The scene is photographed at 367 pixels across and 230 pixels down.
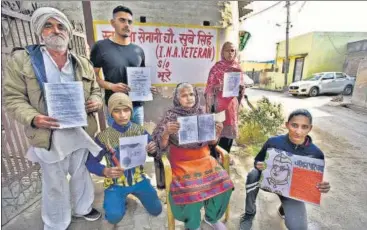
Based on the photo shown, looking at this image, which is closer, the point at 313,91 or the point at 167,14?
the point at 167,14

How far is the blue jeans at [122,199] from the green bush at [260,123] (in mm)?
2629

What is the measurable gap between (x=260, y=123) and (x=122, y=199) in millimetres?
3323

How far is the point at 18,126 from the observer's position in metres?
2.30

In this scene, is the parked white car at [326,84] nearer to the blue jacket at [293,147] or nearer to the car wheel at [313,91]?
the car wheel at [313,91]

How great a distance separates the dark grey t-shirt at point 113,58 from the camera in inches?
80.8

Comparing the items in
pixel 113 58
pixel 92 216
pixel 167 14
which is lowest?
pixel 92 216

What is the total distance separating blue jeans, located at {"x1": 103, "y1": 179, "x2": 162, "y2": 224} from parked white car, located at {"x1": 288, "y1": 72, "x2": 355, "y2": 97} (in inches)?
127

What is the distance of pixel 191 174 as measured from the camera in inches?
63.7

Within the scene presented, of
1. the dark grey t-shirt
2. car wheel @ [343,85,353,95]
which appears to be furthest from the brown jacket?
car wheel @ [343,85,353,95]

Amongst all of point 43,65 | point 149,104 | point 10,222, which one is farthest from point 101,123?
point 43,65

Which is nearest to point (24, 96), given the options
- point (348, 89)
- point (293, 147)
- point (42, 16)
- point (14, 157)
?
point (42, 16)

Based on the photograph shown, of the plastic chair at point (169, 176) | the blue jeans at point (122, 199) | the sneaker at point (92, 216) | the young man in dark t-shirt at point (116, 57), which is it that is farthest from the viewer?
the young man in dark t-shirt at point (116, 57)

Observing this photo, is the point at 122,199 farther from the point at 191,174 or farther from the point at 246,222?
the point at 246,222

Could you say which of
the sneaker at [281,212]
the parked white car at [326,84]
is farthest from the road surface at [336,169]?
the parked white car at [326,84]
